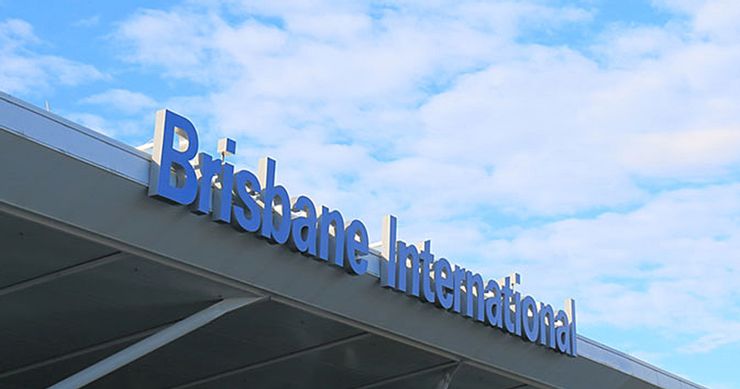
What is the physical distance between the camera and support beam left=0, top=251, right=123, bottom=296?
14695 mm

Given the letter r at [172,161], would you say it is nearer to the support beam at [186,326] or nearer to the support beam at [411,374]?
the support beam at [186,326]

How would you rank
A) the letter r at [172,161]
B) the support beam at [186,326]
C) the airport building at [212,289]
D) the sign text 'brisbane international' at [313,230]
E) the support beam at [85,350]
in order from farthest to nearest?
the support beam at [85,350] < the support beam at [186,326] < the sign text 'brisbane international' at [313,230] < the letter r at [172,161] < the airport building at [212,289]

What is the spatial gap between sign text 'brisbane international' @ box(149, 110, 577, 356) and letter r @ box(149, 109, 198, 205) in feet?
0.04

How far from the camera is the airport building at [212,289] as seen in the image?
13.5 m

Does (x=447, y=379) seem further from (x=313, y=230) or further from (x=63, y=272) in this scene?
A: (x=63, y=272)

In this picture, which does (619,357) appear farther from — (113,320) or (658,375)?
(113,320)

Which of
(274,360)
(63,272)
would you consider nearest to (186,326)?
(63,272)

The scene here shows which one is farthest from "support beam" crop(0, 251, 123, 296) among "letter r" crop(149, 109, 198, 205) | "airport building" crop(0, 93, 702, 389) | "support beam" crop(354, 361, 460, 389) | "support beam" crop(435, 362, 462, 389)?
"support beam" crop(435, 362, 462, 389)

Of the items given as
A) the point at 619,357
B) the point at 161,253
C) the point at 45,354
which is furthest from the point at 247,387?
the point at 619,357

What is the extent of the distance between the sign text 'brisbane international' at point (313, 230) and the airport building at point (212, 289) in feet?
0.09

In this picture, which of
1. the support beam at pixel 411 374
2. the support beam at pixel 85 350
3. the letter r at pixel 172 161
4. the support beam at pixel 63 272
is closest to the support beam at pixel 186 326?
the support beam at pixel 85 350

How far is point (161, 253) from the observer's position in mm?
14664

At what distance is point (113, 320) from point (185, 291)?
178cm

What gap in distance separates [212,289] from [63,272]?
2.21 metres
